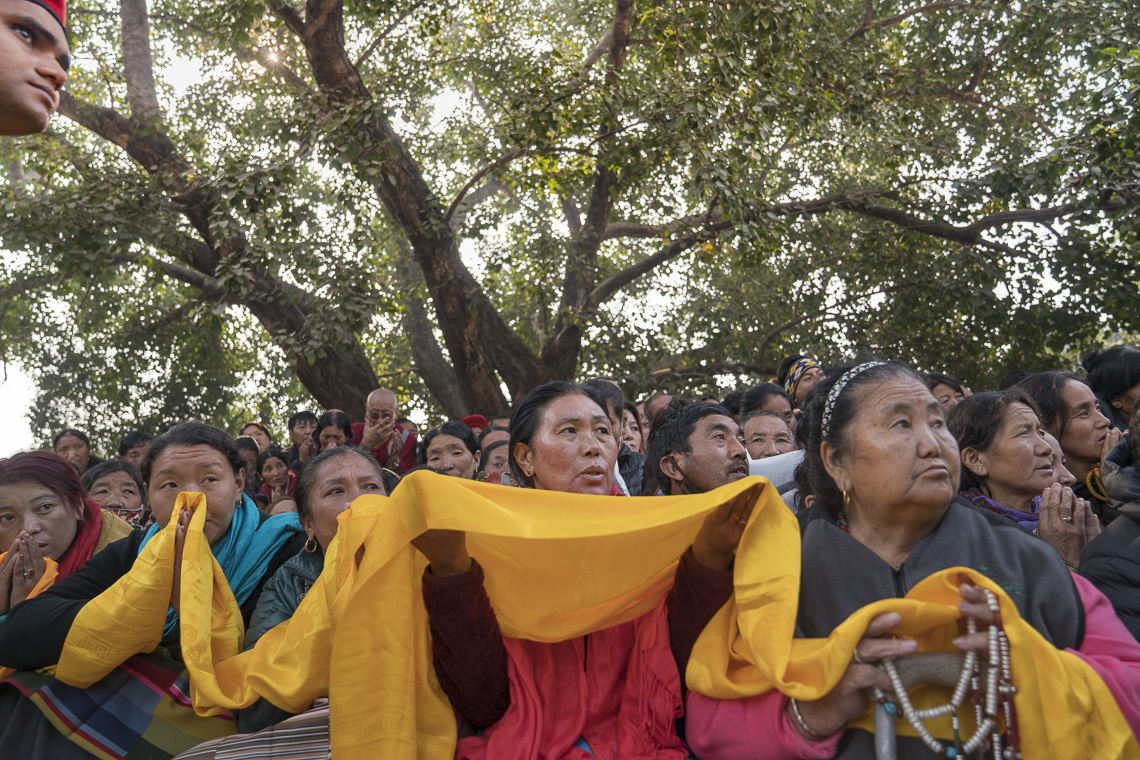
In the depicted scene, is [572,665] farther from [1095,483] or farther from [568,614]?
[1095,483]

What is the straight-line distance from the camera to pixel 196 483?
11.3 feet

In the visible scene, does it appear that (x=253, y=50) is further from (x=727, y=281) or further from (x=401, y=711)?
(x=401, y=711)

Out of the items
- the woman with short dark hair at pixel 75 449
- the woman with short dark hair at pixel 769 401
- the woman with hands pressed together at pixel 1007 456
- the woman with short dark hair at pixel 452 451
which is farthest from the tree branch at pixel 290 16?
the woman with hands pressed together at pixel 1007 456

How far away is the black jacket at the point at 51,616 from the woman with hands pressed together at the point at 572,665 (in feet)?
4.38

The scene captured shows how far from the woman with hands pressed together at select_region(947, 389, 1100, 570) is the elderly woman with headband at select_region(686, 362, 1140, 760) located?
94 cm

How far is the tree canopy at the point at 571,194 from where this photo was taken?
7871mm

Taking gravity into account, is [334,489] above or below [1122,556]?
above

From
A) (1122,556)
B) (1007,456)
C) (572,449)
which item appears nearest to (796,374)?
(1007,456)

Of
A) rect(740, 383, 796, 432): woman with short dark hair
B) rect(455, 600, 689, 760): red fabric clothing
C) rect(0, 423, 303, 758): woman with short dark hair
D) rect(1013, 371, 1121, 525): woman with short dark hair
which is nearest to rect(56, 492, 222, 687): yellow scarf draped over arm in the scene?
rect(0, 423, 303, 758): woman with short dark hair

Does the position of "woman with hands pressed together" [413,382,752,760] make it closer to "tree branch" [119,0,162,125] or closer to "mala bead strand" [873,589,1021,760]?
"mala bead strand" [873,589,1021,760]

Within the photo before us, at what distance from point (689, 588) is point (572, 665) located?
44 centimetres

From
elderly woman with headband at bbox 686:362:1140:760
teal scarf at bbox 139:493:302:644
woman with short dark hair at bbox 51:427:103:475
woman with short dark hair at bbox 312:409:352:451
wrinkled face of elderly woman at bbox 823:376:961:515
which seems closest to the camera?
elderly woman with headband at bbox 686:362:1140:760

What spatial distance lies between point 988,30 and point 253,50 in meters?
8.58

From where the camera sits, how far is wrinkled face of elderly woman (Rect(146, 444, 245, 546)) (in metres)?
3.44
